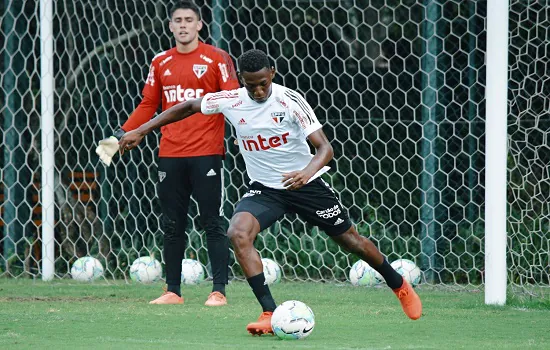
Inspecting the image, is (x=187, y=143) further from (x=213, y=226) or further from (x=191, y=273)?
(x=191, y=273)

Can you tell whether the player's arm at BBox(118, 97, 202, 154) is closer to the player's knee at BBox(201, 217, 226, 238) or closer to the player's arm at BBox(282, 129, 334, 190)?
the player's arm at BBox(282, 129, 334, 190)

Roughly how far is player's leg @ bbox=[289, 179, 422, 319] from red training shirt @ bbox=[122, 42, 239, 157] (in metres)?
1.46

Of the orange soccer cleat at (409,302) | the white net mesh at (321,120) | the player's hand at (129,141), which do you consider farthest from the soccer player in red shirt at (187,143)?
the white net mesh at (321,120)

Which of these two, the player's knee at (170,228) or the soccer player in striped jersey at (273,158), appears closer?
the soccer player in striped jersey at (273,158)

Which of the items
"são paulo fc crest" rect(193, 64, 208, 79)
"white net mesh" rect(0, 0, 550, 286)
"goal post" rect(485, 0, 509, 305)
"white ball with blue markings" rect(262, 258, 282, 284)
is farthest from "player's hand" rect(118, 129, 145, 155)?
"white net mesh" rect(0, 0, 550, 286)

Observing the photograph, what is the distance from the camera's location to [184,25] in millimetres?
7168

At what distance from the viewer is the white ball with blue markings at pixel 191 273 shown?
28.7 feet

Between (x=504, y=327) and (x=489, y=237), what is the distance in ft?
4.04

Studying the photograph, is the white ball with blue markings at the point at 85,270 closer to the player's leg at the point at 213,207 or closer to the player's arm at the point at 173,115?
the player's leg at the point at 213,207

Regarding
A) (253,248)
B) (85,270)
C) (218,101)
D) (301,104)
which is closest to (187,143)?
(218,101)

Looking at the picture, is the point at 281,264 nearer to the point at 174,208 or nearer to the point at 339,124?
the point at 339,124

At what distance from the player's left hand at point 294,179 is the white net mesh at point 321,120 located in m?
3.27

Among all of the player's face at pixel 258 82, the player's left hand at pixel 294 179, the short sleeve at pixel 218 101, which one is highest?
the player's face at pixel 258 82

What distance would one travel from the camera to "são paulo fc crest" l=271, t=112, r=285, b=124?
574 cm
